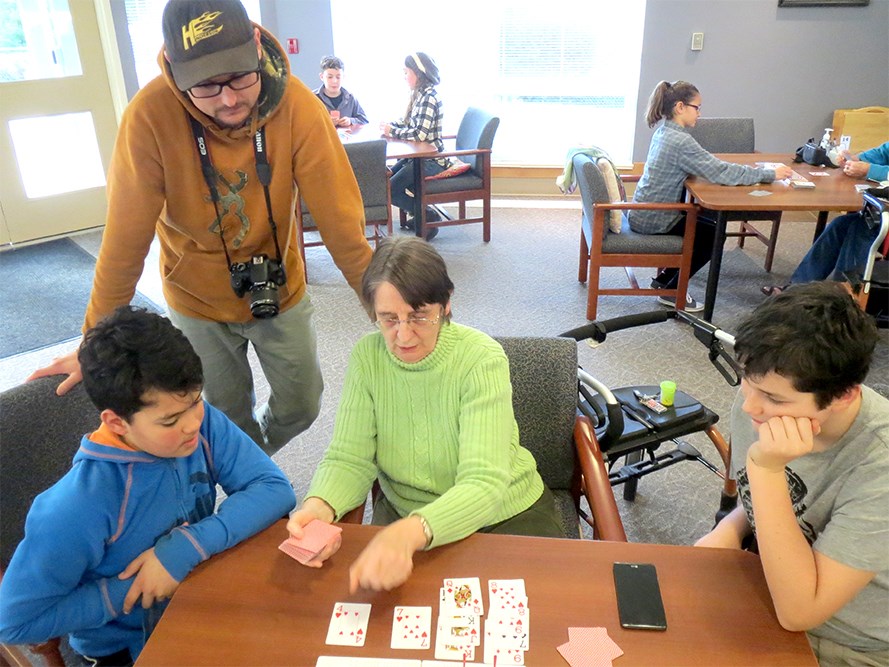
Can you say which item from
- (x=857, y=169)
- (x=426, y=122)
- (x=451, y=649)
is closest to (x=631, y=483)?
(x=451, y=649)

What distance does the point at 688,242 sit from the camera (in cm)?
365

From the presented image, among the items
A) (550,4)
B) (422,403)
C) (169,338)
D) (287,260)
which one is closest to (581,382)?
(422,403)

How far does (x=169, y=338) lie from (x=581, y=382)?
1.16 m

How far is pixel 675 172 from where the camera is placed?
3.75 m

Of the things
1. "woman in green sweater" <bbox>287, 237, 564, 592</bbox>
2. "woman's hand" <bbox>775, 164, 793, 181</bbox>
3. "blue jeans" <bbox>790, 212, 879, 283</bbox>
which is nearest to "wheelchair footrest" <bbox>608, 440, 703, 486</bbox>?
"woman in green sweater" <bbox>287, 237, 564, 592</bbox>

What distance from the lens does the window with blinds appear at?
18.2 ft

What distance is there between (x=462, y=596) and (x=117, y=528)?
1.96 feet

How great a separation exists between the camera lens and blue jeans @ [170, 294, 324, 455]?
14cm

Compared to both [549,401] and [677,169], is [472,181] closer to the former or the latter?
[677,169]

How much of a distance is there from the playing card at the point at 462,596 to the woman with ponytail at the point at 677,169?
3.00m

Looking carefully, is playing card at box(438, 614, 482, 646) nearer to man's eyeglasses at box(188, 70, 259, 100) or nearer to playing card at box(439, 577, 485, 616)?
playing card at box(439, 577, 485, 616)

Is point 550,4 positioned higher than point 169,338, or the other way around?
point 550,4

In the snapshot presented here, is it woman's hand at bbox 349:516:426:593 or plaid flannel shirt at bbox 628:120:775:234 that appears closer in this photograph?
woman's hand at bbox 349:516:426:593

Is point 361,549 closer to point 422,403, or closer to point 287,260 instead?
point 422,403
